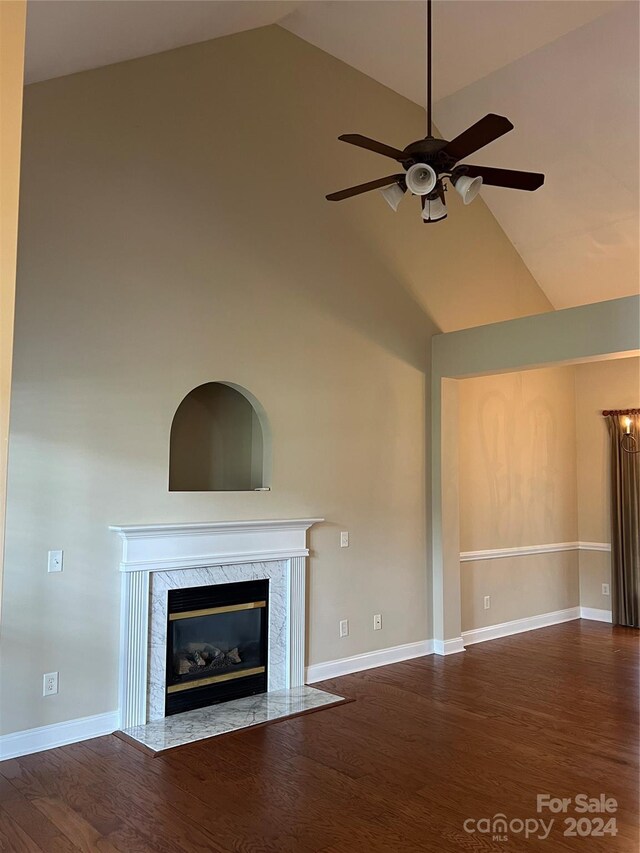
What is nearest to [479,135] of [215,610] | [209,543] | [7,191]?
[7,191]

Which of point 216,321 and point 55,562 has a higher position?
point 216,321

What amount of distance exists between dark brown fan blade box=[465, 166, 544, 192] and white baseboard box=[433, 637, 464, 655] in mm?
3867

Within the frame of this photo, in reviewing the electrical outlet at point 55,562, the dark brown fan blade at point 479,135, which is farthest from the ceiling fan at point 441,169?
the electrical outlet at point 55,562

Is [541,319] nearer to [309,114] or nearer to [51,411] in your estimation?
[309,114]

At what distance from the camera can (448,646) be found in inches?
224

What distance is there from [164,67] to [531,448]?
16.0 ft

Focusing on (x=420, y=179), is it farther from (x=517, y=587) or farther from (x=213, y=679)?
(x=517, y=587)

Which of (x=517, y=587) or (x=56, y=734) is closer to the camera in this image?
(x=56, y=734)

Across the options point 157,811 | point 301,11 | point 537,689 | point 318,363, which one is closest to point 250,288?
point 318,363

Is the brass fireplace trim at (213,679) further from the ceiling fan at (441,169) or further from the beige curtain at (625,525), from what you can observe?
the beige curtain at (625,525)

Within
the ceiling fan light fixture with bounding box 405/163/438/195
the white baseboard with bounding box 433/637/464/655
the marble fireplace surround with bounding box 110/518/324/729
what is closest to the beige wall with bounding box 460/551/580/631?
the white baseboard with bounding box 433/637/464/655

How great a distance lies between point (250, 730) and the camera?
3871 mm

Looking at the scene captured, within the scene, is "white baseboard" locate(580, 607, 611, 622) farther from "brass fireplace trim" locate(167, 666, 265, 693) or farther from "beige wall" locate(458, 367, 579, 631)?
"brass fireplace trim" locate(167, 666, 265, 693)

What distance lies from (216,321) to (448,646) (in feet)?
11.2
